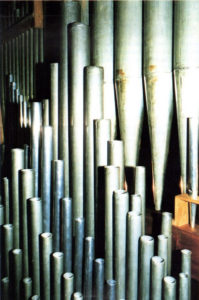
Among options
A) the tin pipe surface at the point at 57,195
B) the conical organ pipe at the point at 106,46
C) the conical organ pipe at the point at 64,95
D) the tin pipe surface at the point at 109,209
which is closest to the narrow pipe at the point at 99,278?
the tin pipe surface at the point at 109,209

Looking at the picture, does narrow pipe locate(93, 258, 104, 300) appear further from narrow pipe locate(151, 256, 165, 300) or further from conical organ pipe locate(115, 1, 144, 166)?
conical organ pipe locate(115, 1, 144, 166)

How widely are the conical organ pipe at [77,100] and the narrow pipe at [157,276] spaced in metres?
0.47

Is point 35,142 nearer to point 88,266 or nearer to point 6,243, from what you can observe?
point 6,243

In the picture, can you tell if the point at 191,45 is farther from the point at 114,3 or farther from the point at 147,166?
the point at 147,166

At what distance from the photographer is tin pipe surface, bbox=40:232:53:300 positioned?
1364mm

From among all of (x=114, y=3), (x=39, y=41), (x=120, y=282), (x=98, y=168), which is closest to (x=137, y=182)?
(x=98, y=168)

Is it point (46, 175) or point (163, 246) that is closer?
point (163, 246)

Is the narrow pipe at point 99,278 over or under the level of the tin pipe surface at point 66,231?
under

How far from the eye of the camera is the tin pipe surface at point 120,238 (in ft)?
3.90

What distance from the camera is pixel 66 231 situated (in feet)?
4.73

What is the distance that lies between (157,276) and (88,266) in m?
0.35

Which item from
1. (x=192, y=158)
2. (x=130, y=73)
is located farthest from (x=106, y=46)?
(x=192, y=158)

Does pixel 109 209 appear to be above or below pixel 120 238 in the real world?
above

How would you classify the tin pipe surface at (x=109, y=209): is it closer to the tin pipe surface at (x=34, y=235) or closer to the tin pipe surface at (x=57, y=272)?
the tin pipe surface at (x=57, y=272)
